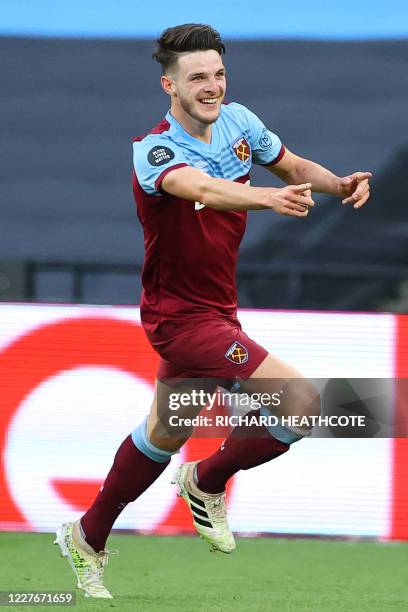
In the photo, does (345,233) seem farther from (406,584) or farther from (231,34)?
(406,584)

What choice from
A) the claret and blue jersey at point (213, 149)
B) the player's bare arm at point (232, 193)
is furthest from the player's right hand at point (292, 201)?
the claret and blue jersey at point (213, 149)

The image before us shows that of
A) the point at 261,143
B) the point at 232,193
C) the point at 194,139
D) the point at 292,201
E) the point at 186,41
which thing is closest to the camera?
the point at 292,201

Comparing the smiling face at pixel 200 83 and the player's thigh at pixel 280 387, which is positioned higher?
the smiling face at pixel 200 83

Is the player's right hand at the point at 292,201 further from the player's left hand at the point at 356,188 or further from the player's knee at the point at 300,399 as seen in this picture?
the player's knee at the point at 300,399

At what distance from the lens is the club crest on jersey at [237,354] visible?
4508 mm

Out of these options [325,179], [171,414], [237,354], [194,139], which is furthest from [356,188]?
[171,414]

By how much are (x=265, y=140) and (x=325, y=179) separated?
0.25 m

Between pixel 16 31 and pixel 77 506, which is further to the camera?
pixel 16 31

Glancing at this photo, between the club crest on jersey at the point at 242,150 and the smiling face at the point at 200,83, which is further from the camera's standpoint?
the club crest on jersey at the point at 242,150

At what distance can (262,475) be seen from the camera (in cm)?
627

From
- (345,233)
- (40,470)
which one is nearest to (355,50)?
(345,233)

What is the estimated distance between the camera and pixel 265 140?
4852 mm

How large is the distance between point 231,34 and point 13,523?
2.66m

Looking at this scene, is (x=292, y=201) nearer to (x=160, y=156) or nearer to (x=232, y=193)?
(x=232, y=193)
